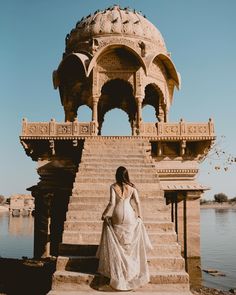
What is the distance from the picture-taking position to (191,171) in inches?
544

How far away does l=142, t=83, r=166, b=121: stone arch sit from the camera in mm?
15609

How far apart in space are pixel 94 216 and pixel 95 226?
1.25 ft

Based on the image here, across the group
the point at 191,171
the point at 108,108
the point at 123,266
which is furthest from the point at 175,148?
the point at 123,266

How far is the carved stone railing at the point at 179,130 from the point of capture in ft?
43.0

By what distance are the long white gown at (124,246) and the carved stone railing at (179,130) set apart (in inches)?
290

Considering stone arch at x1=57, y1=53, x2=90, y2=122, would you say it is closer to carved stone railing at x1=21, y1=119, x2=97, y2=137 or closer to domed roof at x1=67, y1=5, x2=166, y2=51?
domed roof at x1=67, y1=5, x2=166, y2=51

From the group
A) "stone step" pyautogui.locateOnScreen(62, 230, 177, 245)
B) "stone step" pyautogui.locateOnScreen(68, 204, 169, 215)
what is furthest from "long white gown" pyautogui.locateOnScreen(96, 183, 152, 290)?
"stone step" pyautogui.locateOnScreen(68, 204, 169, 215)

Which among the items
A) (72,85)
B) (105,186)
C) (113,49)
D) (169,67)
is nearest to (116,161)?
(105,186)

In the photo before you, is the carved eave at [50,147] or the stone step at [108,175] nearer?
the stone step at [108,175]

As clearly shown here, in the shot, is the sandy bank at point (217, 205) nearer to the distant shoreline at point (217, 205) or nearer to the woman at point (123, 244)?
the distant shoreline at point (217, 205)

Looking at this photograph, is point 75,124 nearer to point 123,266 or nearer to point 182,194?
point 182,194

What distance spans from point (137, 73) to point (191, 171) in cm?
418

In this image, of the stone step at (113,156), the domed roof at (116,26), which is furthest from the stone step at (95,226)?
the domed roof at (116,26)

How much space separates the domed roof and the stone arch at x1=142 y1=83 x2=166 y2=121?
6.23ft
